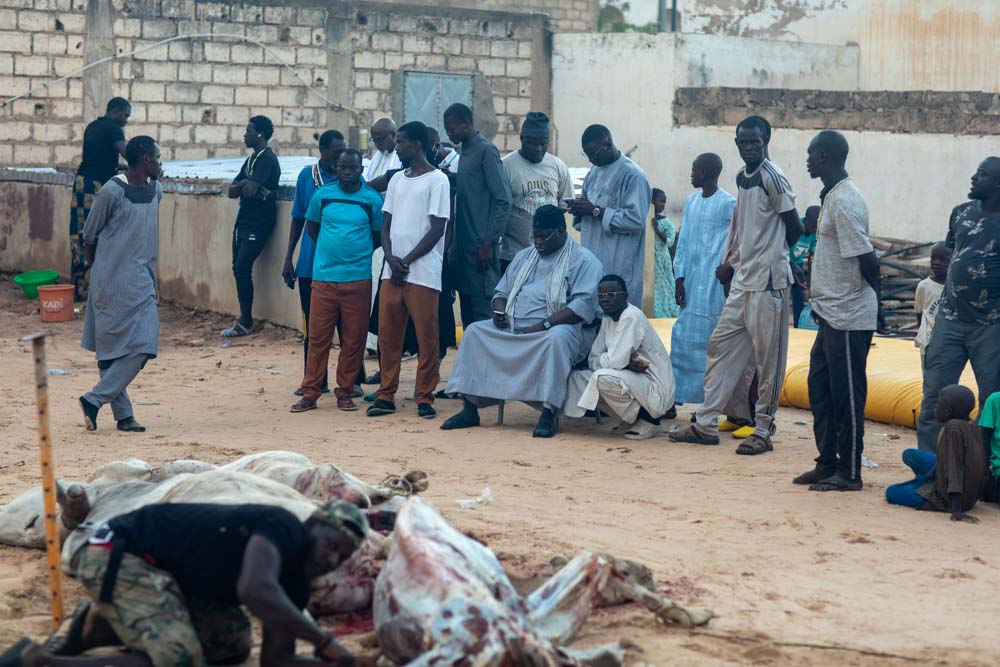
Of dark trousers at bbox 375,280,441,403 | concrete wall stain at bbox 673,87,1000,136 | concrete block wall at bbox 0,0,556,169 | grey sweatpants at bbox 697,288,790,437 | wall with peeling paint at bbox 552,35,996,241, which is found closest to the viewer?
grey sweatpants at bbox 697,288,790,437

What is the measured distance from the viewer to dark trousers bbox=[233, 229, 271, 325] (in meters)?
12.4

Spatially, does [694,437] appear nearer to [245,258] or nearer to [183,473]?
[183,473]

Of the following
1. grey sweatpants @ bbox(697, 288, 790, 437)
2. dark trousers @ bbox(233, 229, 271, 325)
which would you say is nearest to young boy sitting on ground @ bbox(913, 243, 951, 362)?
grey sweatpants @ bbox(697, 288, 790, 437)

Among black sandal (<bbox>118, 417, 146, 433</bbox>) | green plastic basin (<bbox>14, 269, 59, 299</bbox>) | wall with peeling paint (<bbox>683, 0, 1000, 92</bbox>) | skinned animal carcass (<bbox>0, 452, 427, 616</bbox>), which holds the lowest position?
black sandal (<bbox>118, 417, 146, 433</bbox>)

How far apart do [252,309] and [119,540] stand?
8.75 meters

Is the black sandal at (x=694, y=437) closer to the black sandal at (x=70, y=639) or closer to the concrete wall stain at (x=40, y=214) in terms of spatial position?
the black sandal at (x=70, y=639)

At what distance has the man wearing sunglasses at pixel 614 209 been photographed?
8867 millimetres

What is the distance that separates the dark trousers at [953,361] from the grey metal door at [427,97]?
14.1 meters

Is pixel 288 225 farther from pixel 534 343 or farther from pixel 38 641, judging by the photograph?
pixel 38 641

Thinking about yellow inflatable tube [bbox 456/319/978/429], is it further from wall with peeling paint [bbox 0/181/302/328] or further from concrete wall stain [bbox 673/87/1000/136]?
concrete wall stain [bbox 673/87/1000/136]

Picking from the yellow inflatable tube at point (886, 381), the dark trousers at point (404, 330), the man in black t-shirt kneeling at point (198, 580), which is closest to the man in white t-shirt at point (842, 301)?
the yellow inflatable tube at point (886, 381)

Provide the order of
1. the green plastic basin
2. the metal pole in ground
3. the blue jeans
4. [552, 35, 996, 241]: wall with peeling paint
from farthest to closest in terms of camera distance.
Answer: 1. [552, 35, 996, 241]: wall with peeling paint
2. the green plastic basin
3. the blue jeans
4. the metal pole in ground

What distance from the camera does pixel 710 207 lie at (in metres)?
8.75

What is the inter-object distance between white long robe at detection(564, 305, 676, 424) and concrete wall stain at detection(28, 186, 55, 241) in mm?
8297
